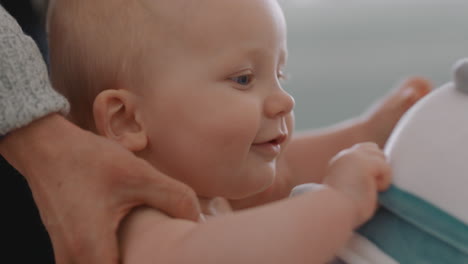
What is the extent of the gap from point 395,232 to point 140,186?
0.86 ft

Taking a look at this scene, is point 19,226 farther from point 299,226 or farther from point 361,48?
point 361,48

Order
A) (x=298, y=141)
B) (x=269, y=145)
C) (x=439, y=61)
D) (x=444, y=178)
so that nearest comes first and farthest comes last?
(x=444, y=178) → (x=269, y=145) → (x=298, y=141) → (x=439, y=61)

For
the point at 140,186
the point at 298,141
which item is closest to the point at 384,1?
the point at 298,141

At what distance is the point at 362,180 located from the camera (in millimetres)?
555

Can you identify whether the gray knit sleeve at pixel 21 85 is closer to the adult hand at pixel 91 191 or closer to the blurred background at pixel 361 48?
the adult hand at pixel 91 191

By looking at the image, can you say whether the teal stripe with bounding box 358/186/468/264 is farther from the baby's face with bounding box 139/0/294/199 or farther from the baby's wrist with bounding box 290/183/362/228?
the baby's face with bounding box 139/0/294/199

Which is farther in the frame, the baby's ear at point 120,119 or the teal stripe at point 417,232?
the baby's ear at point 120,119

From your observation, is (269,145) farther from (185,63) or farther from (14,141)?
(14,141)

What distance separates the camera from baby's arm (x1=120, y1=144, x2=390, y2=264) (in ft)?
1.75

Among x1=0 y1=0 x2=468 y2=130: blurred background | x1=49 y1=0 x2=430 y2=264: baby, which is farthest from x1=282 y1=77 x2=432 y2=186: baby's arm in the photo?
x1=0 y1=0 x2=468 y2=130: blurred background

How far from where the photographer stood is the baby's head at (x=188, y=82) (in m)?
0.71

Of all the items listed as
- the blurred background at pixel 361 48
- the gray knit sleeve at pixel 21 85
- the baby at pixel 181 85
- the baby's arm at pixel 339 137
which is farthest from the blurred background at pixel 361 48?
the gray knit sleeve at pixel 21 85

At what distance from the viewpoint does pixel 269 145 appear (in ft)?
2.46

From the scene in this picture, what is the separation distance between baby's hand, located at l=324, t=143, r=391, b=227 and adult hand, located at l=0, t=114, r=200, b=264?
0.17 meters
